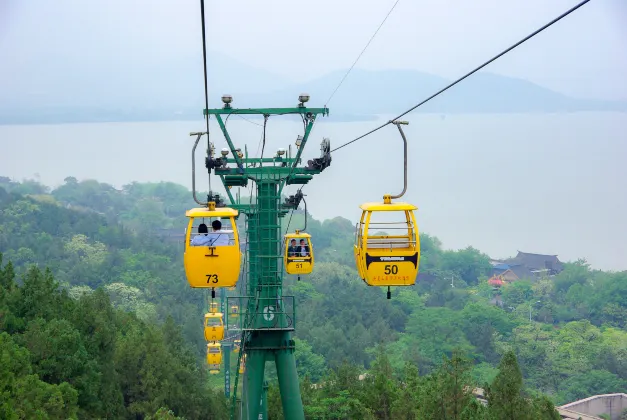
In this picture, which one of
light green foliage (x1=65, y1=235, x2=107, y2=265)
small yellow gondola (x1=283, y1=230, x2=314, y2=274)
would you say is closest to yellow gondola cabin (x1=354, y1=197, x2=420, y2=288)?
small yellow gondola (x1=283, y1=230, x2=314, y2=274)

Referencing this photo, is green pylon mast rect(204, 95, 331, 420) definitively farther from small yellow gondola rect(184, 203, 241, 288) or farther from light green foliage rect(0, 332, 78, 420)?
small yellow gondola rect(184, 203, 241, 288)

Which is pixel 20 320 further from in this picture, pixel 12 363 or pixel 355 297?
pixel 355 297

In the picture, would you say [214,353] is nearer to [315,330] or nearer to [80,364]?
[80,364]

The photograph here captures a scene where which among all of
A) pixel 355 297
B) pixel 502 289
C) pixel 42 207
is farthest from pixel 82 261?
pixel 502 289

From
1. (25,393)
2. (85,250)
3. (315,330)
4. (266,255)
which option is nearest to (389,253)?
(266,255)

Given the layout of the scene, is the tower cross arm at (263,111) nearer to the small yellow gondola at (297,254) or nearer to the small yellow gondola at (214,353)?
the small yellow gondola at (297,254)

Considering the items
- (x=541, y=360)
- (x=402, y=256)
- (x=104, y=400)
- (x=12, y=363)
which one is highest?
(x=402, y=256)
